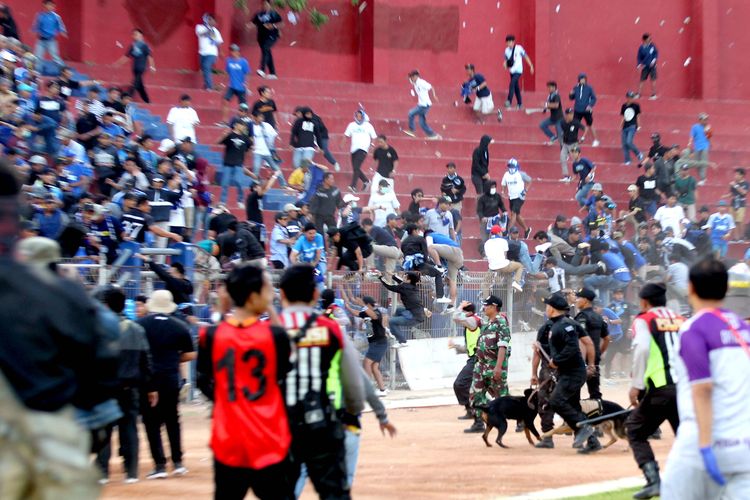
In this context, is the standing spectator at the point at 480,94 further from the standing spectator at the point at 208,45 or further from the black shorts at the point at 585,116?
the standing spectator at the point at 208,45

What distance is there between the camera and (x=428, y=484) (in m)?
11.4

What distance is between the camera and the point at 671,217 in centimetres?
2647

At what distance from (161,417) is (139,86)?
1596 centimetres

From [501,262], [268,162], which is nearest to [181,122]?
[268,162]

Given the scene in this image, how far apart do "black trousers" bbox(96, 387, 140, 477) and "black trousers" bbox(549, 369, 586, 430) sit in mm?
4791

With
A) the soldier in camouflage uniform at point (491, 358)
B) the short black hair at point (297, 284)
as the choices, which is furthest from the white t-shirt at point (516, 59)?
the short black hair at point (297, 284)

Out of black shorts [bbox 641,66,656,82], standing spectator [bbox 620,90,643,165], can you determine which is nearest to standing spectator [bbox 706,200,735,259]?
standing spectator [bbox 620,90,643,165]

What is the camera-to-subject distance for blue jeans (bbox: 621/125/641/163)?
3050cm

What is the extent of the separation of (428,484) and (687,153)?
20.3m

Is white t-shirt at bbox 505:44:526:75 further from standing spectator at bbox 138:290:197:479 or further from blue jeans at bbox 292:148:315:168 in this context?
standing spectator at bbox 138:290:197:479

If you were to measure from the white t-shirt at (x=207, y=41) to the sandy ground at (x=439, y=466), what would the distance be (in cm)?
1335

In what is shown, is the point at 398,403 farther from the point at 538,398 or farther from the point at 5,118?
the point at 5,118

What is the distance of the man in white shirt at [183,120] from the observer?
24.7 m

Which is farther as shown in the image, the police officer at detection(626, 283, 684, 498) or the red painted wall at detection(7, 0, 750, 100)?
the red painted wall at detection(7, 0, 750, 100)
